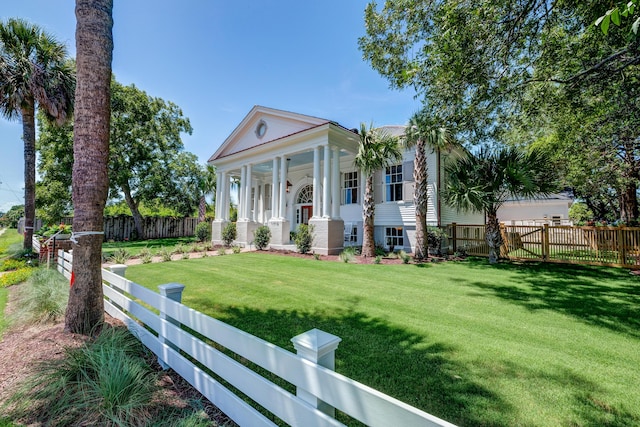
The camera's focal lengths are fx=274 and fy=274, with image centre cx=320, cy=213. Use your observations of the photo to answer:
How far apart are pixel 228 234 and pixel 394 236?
966cm

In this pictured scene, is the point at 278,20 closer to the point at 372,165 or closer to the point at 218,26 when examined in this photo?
the point at 218,26

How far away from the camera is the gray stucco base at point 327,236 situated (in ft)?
40.5

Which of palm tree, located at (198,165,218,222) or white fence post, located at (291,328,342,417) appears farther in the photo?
palm tree, located at (198,165,218,222)

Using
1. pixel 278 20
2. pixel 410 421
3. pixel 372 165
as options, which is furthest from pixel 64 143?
pixel 410 421

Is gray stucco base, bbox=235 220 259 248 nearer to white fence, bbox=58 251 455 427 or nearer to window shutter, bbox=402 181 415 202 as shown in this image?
window shutter, bbox=402 181 415 202

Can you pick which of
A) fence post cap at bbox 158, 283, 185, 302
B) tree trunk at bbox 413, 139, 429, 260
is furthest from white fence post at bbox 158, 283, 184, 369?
tree trunk at bbox 413, 139, 429, 260

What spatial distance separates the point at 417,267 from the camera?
9602 millimetres

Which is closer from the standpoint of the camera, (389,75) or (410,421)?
(410,421)

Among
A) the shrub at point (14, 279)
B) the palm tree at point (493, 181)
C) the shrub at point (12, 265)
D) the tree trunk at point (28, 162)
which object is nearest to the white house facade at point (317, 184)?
the palm tree at point (493, 181)

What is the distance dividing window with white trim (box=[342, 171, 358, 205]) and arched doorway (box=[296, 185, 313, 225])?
8.69ft

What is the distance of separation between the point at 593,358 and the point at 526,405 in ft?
5.87

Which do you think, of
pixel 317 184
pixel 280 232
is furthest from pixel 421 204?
pixel 280 232

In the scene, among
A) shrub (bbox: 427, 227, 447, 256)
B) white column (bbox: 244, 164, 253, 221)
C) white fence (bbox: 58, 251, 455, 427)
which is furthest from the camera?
white column (bbox: 244, 164, 253, 221)

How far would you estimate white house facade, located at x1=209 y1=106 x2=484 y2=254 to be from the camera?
42.5 feet
